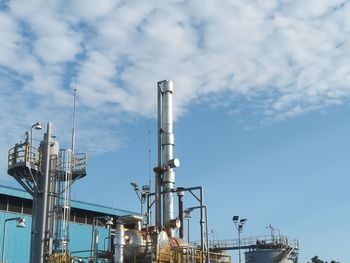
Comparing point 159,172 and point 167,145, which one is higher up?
point 167,145

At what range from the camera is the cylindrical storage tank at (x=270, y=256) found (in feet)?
212

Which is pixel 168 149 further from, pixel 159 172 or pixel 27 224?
pixel 27 224

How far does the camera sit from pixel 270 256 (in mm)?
64875

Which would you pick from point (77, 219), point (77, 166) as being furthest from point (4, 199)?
point (77, 166)

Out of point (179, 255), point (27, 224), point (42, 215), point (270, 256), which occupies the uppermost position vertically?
point (27, 224)

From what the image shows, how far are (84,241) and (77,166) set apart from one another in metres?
30.6

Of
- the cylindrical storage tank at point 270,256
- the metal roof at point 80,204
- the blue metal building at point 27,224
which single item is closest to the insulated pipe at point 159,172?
the blue metal building at point 27,224

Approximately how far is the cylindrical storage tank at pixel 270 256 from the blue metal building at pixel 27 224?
19210 mm

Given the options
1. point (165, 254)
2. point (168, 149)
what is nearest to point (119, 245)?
point (165, 254)

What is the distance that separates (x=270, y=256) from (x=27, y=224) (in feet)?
95.8

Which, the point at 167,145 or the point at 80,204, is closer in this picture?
the point at 167,145

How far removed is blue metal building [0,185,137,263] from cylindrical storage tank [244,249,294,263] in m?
19.2

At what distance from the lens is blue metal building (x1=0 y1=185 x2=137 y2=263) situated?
5533 cm

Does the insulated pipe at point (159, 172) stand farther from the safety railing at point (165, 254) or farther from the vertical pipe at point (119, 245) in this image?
the vertical pipe at point (119, 245)
